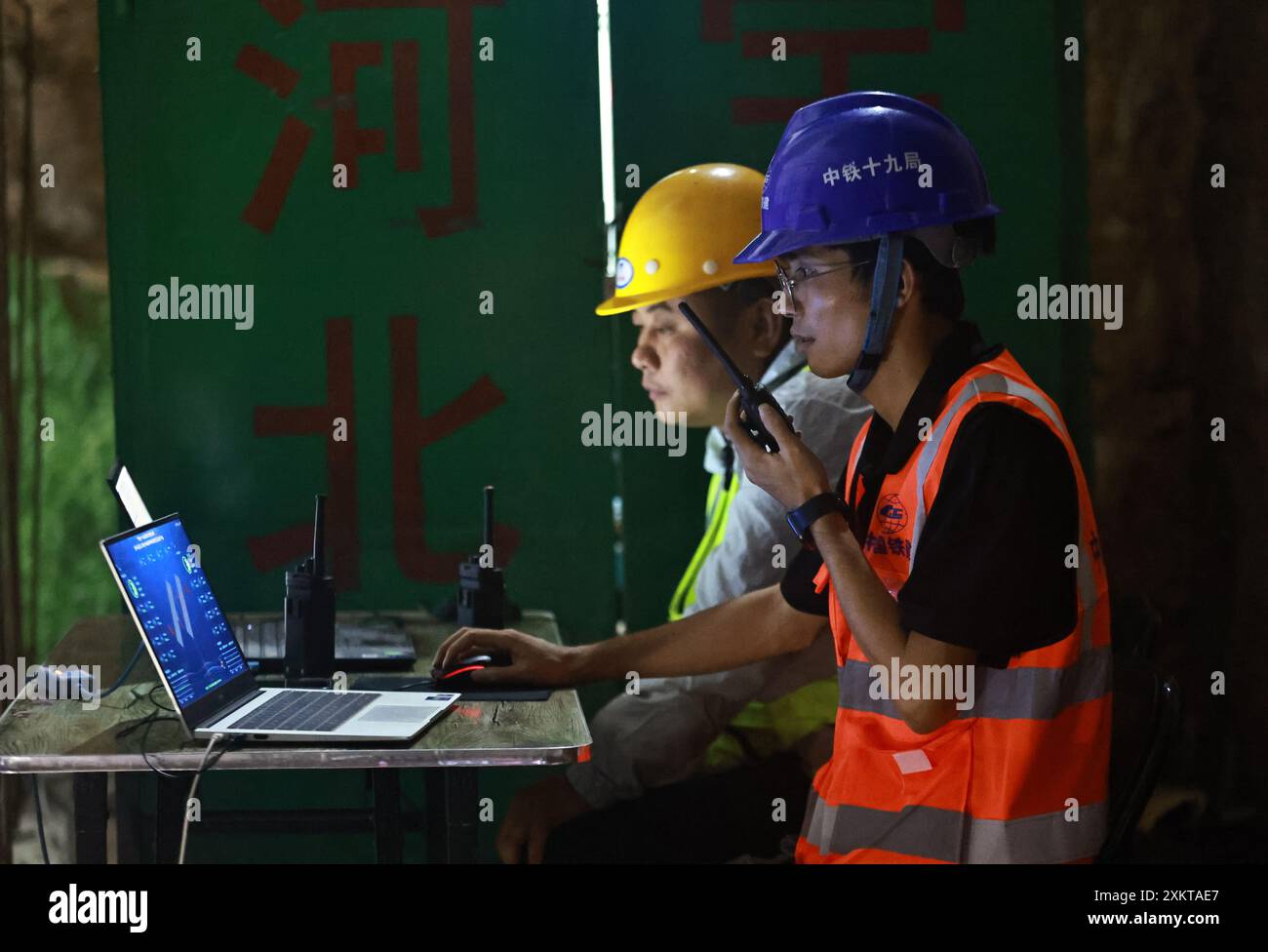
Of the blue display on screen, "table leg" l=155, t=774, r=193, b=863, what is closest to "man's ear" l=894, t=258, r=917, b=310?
the blue display on screen

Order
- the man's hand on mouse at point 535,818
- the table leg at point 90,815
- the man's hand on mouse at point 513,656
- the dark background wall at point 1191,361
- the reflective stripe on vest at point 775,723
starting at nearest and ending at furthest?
the table leg at point 90,815, the man's hand on mouse at point 513,656, the man's hand on mouse at point 535,818, the reflective stripe on vest at point 775,723, the dark background wall at point 1191,361

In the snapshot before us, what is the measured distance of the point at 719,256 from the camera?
130 inches

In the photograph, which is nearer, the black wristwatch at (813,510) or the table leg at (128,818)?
the black wristwatch at (813,510)

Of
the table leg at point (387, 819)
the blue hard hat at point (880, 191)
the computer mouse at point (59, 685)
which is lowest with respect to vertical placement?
the table leg at point (387, 819)

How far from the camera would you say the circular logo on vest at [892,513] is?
2.23 m

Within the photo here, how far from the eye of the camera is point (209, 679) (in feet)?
7.87

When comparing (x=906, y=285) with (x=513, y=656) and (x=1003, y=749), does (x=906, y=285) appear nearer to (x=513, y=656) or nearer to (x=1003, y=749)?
(x=1003, y=749)

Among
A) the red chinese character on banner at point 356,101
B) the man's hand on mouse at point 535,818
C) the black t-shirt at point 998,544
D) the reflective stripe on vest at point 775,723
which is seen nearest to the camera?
the black t-shirt at point 998,544

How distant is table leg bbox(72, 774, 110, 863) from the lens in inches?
94.3

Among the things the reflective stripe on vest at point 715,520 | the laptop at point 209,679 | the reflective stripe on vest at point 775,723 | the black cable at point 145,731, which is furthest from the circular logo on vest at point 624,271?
→ the black cable at point 145,731

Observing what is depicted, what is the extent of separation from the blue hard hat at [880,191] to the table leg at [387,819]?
3.68ft

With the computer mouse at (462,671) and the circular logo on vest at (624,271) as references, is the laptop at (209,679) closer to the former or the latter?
the computer mouse at (462,671)
